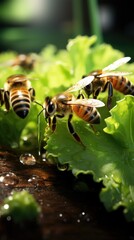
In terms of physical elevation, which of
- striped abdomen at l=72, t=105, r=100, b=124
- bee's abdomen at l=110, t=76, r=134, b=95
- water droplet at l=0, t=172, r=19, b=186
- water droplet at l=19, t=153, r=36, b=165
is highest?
bee's abdomen at l=110, t=76, r=134, b=95

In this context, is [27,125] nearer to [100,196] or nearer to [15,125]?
[15,125]

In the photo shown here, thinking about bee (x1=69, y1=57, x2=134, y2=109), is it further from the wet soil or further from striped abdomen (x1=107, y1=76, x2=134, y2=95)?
the wet soil

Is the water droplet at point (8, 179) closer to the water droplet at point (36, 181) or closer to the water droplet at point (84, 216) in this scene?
the water droplet at point (36, 181)

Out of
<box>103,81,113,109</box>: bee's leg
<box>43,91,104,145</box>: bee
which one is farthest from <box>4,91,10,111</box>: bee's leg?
<box>103,81,113,109</box>: bee's leg

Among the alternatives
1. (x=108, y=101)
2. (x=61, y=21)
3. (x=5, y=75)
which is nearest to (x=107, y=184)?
(x=108, y=101)

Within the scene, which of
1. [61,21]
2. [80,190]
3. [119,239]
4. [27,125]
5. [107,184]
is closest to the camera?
[119,239]

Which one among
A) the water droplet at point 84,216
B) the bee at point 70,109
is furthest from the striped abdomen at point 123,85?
the water droplet at point 84,216

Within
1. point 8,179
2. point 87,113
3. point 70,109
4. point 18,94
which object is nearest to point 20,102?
point 18,94
